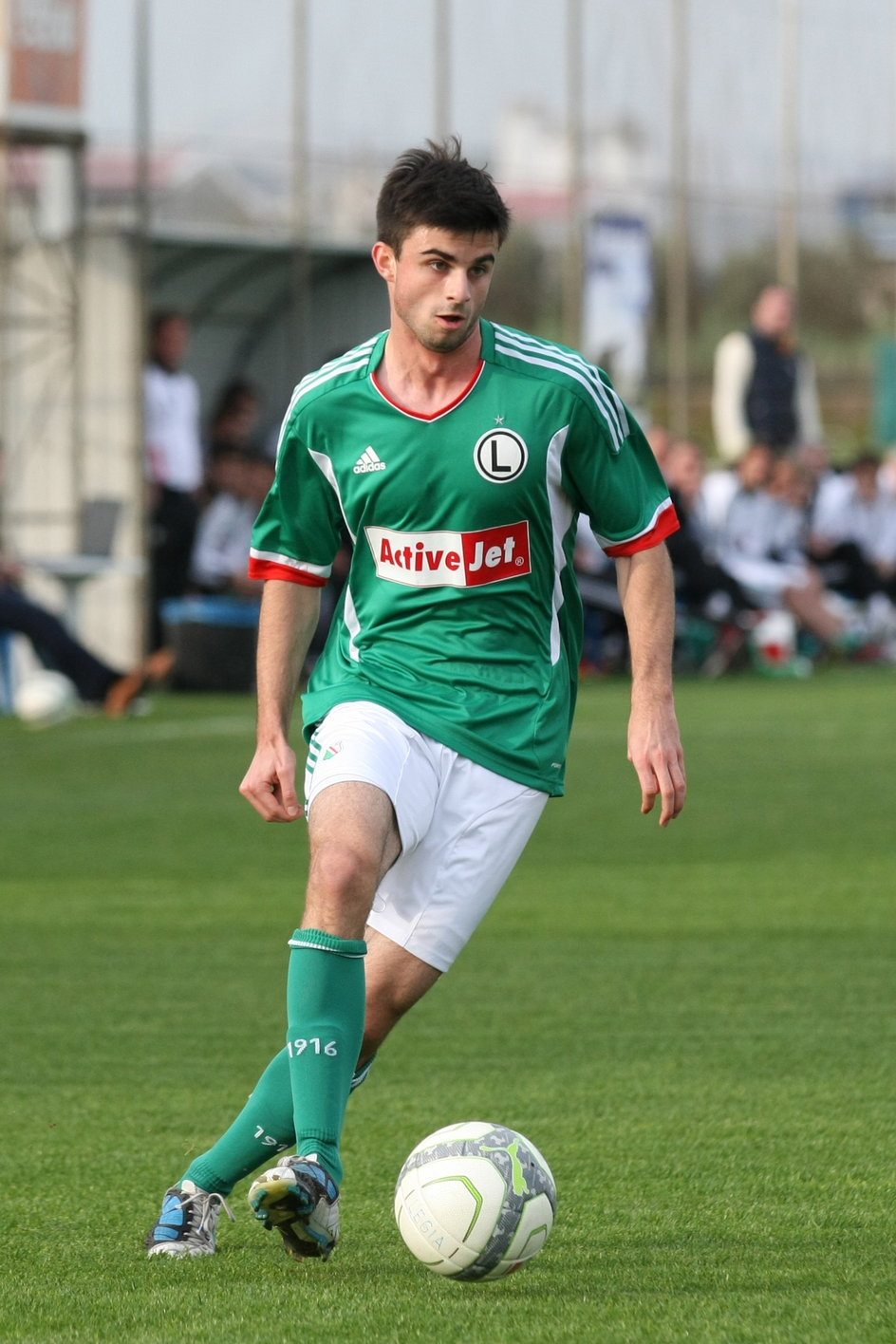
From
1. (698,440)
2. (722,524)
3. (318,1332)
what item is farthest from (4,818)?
(698,440)

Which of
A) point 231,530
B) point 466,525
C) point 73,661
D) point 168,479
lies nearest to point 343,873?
point 466,525

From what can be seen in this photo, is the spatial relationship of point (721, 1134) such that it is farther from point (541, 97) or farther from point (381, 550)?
point (541, 97)

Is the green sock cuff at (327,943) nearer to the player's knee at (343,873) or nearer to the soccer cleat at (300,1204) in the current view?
the player's knee at (343,873)

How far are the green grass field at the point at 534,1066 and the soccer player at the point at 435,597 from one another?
407 mm

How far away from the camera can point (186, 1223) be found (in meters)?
3.99

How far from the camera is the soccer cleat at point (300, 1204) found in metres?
3.55

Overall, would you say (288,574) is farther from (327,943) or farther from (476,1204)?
(476,1204)

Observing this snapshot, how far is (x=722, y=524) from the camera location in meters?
20.5

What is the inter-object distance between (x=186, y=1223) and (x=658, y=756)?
46.1 inches

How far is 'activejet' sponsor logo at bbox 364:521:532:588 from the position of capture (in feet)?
13.6

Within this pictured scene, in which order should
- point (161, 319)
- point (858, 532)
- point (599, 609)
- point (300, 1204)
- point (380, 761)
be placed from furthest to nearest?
point (858, 532) → point (599, 609) → point (161, 319) → point (380, 761) → point (300, 1204)

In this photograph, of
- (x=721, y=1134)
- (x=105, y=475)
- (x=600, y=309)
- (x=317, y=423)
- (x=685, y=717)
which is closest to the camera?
(x=317, y=423)

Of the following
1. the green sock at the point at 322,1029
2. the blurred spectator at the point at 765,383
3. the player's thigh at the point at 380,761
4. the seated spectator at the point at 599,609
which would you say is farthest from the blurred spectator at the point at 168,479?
the green sock at the point at 322,1029

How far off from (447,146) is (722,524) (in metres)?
16.3
